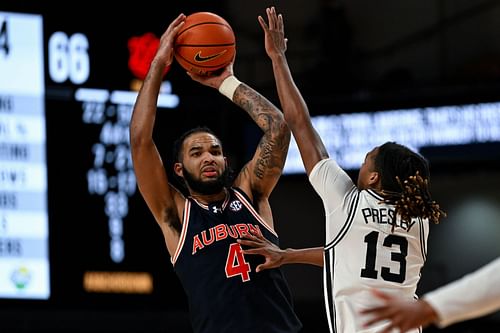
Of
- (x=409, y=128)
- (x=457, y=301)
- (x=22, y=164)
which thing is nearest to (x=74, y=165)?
(x=22, y=164)

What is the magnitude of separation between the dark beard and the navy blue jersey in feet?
0.26

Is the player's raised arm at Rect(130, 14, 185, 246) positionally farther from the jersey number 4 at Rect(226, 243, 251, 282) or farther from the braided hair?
the braided hair

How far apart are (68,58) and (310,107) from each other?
7.57 feet

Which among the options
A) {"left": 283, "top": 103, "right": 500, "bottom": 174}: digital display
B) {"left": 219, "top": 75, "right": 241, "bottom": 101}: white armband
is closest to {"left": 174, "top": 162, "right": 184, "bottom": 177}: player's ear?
{"left": 219, "top": 75, "right": 241, "bottom": 101}: white armband

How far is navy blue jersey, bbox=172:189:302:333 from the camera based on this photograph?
5.21m

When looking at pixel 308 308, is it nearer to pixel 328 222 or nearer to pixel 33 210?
pixel 33 210

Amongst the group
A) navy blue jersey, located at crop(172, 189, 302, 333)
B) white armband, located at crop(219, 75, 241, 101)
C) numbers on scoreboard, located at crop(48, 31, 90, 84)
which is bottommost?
navy blue jersey, located at crop(172, 189, 302, 333)

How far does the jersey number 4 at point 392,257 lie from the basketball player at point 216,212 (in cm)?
63

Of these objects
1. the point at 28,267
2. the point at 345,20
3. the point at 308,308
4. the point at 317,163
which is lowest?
the point at 308,308

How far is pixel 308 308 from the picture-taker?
38.8 ft

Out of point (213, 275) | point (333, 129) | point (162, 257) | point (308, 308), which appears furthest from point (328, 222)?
point (308, 308)

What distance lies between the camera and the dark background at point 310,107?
8.67 meters

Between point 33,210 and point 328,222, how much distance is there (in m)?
4.16

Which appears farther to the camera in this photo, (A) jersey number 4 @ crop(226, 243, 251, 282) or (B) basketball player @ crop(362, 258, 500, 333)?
(A) jersey number 4 @ crop(226, 243, 251, 282)
